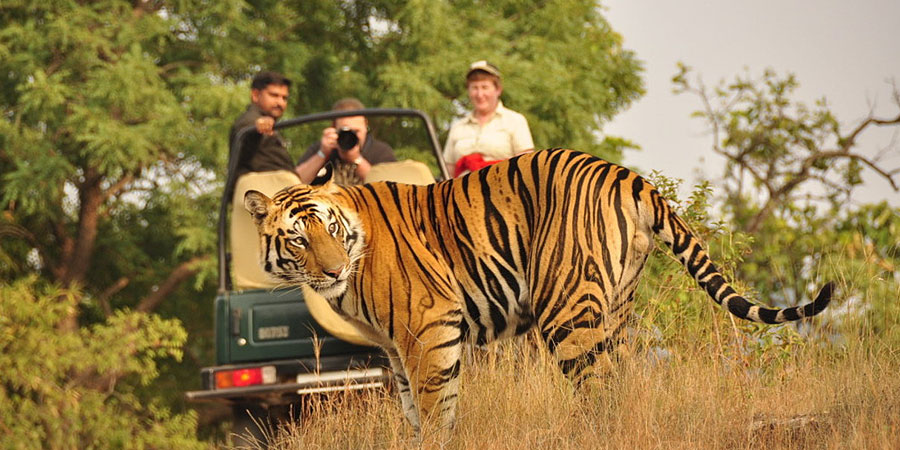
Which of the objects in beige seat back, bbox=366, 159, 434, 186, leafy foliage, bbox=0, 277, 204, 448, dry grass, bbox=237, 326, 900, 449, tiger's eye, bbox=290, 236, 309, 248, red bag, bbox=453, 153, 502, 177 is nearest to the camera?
dry grass, bbox=237, 326, 900, 449

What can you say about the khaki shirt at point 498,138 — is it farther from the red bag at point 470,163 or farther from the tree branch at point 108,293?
the tree branch at point 108,293

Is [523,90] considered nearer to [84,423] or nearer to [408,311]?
[84,423]

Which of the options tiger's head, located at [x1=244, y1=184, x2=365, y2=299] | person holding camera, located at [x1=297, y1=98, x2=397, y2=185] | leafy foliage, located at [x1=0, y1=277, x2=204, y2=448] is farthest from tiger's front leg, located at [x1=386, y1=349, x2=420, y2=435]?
leafy foliage, located at [x1=0, y1=277, x2=204, y2=448]

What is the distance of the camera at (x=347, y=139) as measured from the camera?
6625 mm

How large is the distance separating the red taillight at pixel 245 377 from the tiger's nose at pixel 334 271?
8.45 ft

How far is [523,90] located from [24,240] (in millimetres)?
7676

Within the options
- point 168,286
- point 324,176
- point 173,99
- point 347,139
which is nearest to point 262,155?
point 347,139

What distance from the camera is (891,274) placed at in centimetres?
660

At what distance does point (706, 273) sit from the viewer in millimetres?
4637

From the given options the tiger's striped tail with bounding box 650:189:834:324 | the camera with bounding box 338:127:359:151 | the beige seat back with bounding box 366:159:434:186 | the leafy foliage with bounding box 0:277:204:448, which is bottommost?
the leafy foliage with bounding box 0:277:204:448

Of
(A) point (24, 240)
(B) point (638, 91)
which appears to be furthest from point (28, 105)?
(B) point (638, 91)

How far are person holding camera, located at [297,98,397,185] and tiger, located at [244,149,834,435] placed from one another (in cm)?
141

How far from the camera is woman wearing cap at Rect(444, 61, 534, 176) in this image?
712 cm

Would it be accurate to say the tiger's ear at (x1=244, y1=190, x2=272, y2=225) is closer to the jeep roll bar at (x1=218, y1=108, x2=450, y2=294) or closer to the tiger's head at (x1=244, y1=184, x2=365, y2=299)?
the tiger's head at (x1=244, y1=184, x2=365, y2=299)
